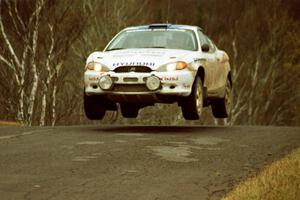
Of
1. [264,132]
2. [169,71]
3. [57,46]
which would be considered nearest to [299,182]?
[169,71]

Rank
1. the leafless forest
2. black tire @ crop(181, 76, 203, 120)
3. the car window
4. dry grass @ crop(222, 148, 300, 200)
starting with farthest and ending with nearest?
the leafless forest → the car window → black tire @ crop(181, 76, 203, 120) → dry grass @ crop(222, 148, 300, 200)

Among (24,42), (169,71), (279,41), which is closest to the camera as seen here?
(169,71)

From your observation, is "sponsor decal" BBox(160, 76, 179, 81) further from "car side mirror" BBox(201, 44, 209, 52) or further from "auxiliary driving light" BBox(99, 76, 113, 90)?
"car side mirror" BBox(201, 44, 209, 52)

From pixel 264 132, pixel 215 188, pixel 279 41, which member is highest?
pixel 215 188

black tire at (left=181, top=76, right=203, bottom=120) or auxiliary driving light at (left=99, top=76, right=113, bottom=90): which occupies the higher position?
auxiliary driving light at (left=99, top=76, right=113, bottom=90)

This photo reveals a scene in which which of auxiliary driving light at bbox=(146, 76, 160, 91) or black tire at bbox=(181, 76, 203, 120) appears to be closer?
auxiliary driving light at bbox=(146, 76, 160, 91)

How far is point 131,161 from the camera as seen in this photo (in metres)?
9.38

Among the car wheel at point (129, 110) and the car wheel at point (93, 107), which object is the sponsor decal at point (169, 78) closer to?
the car wheel at point (93, 107)

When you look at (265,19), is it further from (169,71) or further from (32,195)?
(32,195)

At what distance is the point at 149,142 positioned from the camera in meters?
11.2

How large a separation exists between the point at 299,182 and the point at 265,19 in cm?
3915

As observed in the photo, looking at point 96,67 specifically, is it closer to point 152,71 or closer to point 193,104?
point 152,71

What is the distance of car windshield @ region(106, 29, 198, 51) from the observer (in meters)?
13.1

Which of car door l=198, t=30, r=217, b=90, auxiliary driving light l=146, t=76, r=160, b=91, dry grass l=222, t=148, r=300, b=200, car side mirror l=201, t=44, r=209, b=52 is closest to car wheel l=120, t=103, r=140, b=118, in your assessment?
car door l=198, t=30, r=217, b=90
